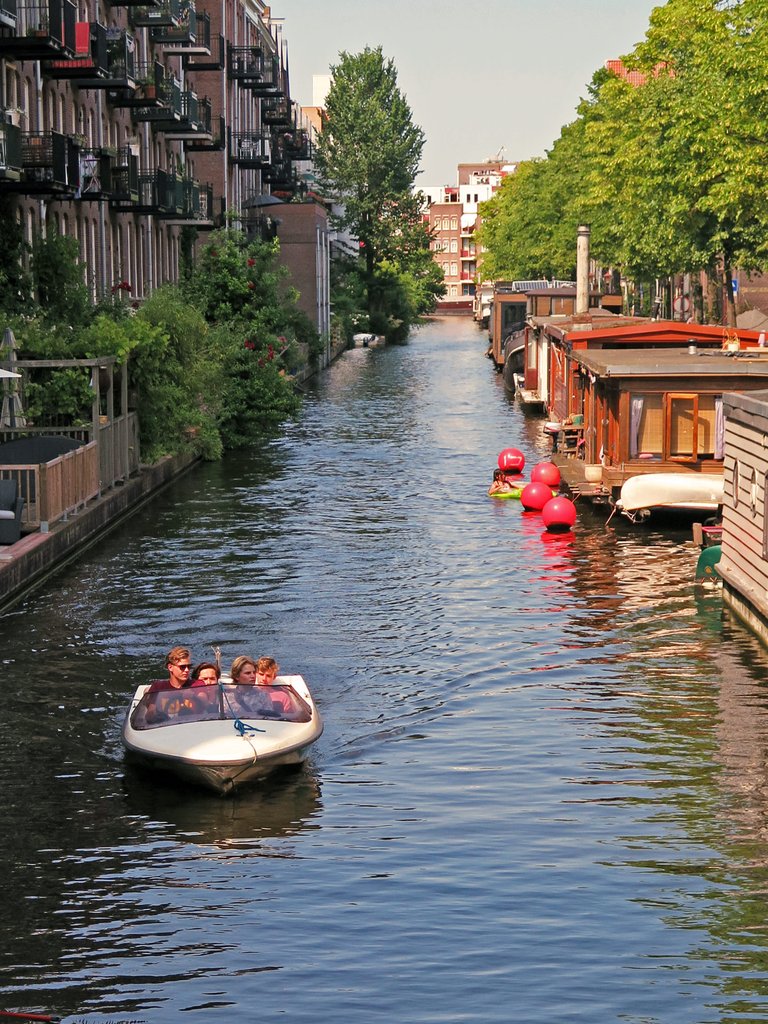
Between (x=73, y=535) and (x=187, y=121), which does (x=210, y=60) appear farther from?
(x=73, y=535)

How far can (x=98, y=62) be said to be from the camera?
5038cm

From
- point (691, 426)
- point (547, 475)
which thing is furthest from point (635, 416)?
point (547, 475)

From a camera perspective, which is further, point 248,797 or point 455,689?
point 455,689

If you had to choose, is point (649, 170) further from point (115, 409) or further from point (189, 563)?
point (189, 563)

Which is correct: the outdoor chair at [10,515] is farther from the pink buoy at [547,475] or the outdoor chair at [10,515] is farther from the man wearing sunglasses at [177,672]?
the pink buoy at [547,475]

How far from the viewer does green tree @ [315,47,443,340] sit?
134m

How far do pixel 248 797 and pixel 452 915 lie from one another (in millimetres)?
4026

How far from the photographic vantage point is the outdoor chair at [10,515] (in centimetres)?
2947

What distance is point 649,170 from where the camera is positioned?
59.0 m

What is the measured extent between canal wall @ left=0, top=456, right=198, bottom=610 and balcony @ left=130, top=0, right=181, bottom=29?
24.5 m

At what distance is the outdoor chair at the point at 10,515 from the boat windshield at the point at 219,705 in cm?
1055

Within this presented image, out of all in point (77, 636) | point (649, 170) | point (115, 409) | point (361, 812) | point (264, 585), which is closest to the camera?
point (361, 812)

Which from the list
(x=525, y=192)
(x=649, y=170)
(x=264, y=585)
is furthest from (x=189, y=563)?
(x=525, y=192)

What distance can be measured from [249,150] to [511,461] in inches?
2015
